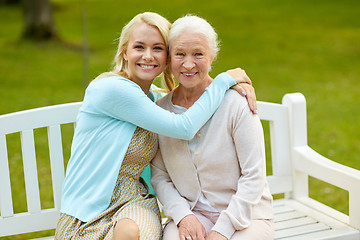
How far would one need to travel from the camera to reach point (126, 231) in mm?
2893

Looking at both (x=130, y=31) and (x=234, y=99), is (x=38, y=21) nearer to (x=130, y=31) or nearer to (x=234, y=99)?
(x=130, y=31)

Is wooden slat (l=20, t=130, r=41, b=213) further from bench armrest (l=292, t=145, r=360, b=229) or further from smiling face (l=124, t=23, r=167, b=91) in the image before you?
bench armrest (l=292, t=145, r=360, b=229)

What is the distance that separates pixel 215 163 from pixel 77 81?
910cm

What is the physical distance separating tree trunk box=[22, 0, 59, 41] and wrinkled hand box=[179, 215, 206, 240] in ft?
39.9

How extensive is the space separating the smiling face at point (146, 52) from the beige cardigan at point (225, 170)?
0.97ft

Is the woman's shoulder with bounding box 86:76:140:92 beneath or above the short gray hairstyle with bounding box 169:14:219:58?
beneath

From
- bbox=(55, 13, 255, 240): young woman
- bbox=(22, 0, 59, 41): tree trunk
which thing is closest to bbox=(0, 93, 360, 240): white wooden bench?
bbox=(55, 13, 255, 240): young woman

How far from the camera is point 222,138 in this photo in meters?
3.12

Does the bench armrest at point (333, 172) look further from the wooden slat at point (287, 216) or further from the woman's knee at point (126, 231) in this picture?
the woman's knee at point (126, 231)

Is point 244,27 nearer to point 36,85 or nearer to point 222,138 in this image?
point 36,85

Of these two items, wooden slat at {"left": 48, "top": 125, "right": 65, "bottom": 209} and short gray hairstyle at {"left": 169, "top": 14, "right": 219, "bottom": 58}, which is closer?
short gray hairstyle at {"left": 169, "top": 14, "right": 219, "bottom": 58}

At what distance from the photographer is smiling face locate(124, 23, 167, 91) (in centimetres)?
320

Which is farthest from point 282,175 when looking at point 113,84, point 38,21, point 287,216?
point 38,21

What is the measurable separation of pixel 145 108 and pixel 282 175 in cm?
153
